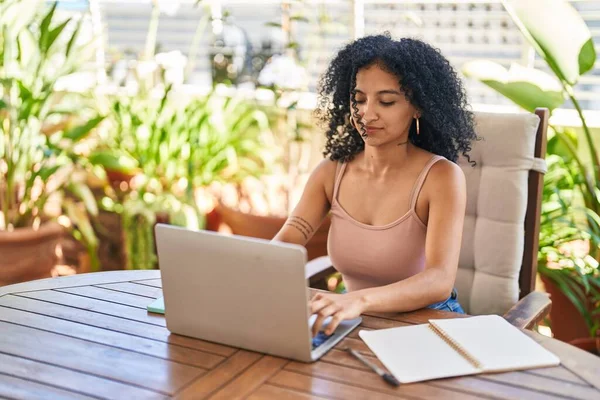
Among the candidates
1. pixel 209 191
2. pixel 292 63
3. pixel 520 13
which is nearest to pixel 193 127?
pixel 209 191

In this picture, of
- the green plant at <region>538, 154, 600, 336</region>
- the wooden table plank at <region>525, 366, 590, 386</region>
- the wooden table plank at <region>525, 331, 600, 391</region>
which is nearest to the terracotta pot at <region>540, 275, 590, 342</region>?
the green plant at <region>538, 154, 600, 336</region>

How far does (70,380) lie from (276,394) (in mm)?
357

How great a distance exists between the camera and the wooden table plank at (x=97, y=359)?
130 centimetres

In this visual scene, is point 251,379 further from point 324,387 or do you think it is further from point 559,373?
point 559,373

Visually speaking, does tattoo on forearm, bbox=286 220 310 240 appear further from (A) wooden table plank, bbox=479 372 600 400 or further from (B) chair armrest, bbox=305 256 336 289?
(A) wooden table plank, bbox=479 372 600 400

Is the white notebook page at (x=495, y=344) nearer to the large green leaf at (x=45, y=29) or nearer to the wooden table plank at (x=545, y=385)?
the wooden table plank at (x=545, y=385)

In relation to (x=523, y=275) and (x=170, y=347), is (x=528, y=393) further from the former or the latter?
(x=523, y=275)

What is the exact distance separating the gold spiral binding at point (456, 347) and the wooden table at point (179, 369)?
0.11ft

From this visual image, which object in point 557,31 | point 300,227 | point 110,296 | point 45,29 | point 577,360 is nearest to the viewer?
point 577,360

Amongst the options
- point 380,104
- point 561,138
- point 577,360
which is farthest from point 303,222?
point 561,138

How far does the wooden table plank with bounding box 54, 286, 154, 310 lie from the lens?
5.47 feet

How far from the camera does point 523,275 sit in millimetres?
2020

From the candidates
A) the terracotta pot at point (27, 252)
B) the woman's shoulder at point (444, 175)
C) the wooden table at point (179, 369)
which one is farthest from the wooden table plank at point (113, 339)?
the terracotta pot at point (27, 252)

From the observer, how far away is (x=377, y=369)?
4.29ft
